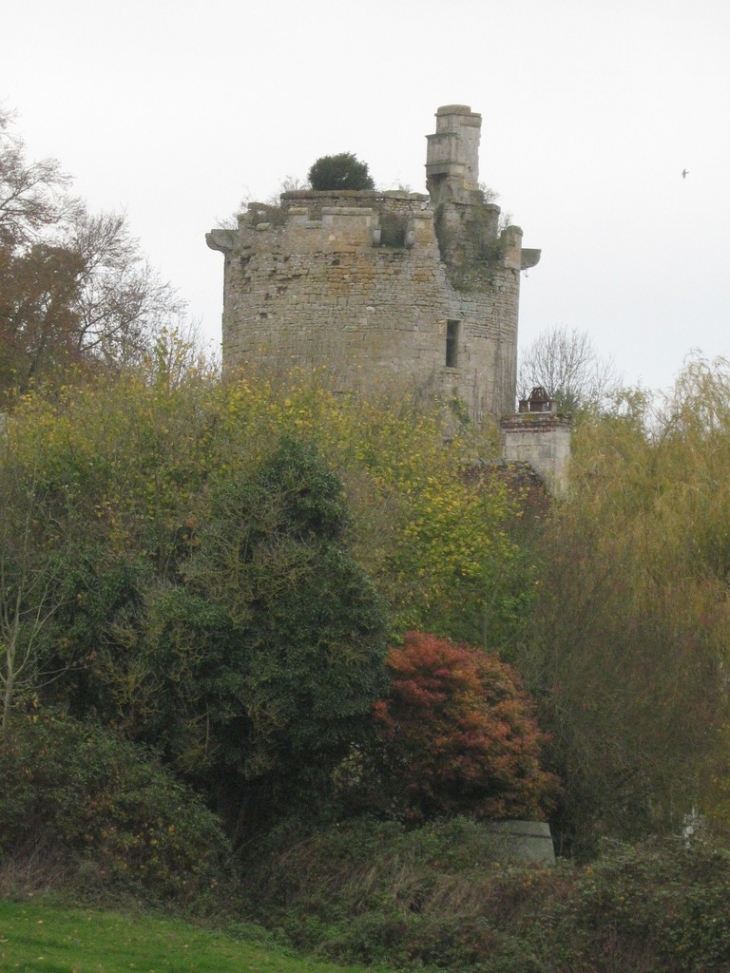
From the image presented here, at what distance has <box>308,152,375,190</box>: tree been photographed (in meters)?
32.7

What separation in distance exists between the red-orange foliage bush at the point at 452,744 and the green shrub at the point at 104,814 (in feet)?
7.53

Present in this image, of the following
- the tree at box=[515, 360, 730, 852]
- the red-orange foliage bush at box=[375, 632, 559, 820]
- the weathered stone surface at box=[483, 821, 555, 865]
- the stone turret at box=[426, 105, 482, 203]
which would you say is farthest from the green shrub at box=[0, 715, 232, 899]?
the stone turret at box=[426, 105, 482, 203]

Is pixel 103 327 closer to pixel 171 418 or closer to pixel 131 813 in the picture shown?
pixel 171 418

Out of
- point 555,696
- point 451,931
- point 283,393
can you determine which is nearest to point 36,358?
point 283,393

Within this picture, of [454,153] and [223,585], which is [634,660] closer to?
[223,585]

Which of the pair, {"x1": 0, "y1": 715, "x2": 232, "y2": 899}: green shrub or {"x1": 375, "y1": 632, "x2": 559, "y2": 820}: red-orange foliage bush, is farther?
{"x1": 375, "y1": 632, "x2": 559, "y2": 820}: red-orange foliage bush

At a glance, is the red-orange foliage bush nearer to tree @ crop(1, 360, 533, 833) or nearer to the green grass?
tree @ crop(1, 360, 533, 833)

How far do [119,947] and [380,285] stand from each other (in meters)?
19.0

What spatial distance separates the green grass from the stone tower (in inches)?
658

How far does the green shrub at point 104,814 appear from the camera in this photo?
651 inches

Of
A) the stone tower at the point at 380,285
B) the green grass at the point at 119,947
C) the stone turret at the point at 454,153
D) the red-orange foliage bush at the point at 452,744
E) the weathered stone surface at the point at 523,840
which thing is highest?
the stone turret at the point at 454,153

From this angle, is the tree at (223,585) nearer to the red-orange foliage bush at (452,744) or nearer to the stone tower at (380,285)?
the red-orange foliage bush at (452,744)

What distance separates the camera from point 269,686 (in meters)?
18.2

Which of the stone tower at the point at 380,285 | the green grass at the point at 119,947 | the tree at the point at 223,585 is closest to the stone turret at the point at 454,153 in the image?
the stone tower at the point at 380,285
